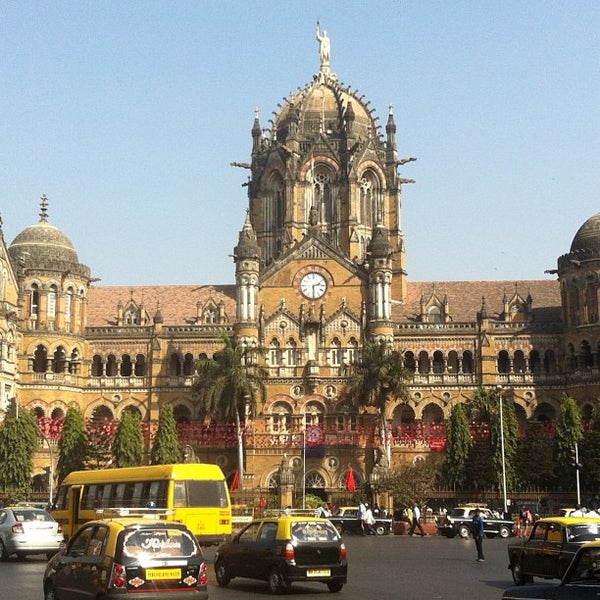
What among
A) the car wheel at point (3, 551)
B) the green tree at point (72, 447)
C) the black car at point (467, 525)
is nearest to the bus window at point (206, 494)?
the car wheel at point (3, 551)

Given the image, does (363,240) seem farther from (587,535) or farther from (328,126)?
(587,535)

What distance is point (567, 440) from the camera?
65.6 m

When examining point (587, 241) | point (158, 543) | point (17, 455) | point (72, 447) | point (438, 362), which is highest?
point (587, 241)

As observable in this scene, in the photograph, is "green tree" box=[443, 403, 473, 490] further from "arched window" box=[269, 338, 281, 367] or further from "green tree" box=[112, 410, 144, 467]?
"green tree" box=[112, 410, 144, 467]

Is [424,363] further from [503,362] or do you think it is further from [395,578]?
[395,578]

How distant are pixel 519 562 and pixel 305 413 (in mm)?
50690

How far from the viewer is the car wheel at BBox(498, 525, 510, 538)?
49.1 m

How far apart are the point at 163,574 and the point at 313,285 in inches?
2450

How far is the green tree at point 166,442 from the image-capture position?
7100 cm

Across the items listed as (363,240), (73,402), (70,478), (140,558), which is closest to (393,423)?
(363,240)

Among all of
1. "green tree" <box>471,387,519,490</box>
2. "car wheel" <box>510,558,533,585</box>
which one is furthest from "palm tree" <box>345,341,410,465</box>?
"car wheel" <box>510,558,533,585</box>

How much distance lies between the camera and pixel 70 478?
124 feet

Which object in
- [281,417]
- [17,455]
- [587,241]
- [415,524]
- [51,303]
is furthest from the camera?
[51,303]

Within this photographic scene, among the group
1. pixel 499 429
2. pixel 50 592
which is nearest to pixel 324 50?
pixel 499 429
